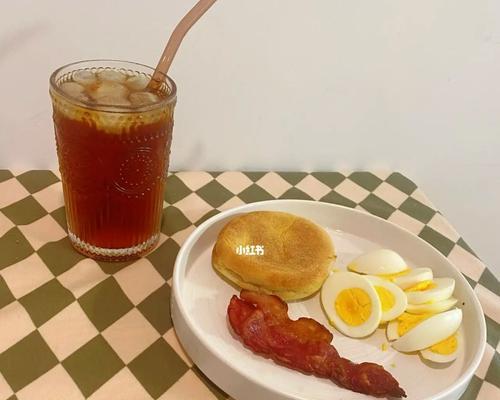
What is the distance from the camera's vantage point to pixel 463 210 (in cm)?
137

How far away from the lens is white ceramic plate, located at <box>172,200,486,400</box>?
61cm

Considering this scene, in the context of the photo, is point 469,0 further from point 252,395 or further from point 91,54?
point 252,395

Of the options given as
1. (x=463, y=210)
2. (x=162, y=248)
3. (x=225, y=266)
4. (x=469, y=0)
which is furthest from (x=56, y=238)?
(x=463, y=210)

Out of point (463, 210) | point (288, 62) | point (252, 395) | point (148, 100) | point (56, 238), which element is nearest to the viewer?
point (252, 395)

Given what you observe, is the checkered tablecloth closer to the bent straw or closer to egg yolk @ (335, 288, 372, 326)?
egg yolk @ (335, 288, 372, 326)

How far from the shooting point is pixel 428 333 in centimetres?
68

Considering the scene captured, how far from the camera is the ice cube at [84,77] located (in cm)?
73

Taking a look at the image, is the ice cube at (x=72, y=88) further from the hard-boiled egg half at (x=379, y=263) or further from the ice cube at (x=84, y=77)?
the hard-boiled egg half at (x=379, y=263)

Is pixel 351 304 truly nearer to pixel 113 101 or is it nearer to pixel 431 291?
pixel 431 291

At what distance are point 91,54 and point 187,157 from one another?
11.6 inches

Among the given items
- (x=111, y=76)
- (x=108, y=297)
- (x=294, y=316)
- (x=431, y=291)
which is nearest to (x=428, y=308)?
(x=431, y=291)

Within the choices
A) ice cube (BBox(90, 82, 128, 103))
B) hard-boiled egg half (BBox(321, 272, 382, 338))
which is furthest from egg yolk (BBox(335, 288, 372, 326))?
ice cube (BBox(90, 82, 128, 103))

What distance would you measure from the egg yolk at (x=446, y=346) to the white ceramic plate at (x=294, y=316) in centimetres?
2

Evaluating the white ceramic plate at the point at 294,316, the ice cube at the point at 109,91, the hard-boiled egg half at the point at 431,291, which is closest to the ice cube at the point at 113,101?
the ice cube at the point at 109,91
